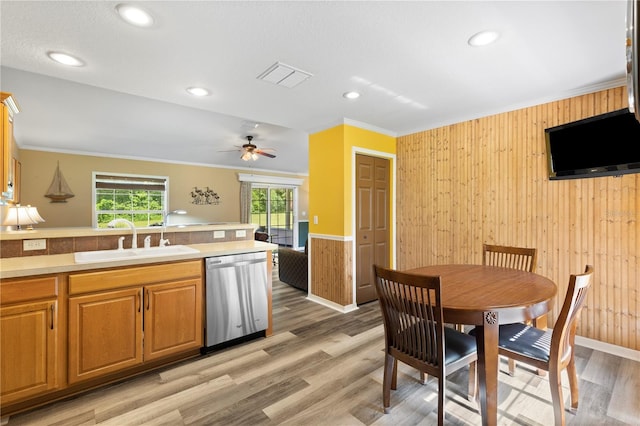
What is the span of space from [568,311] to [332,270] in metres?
2.67

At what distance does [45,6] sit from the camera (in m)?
1.68

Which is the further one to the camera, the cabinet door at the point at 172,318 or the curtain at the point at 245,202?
the curtain at the point at 245,202

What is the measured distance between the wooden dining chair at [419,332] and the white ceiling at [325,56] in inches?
64.7

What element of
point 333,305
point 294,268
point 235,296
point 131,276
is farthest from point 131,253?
point 294,268

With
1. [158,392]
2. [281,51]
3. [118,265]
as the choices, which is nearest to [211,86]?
[281,51]

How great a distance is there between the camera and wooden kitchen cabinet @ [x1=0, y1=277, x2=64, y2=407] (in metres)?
1.81

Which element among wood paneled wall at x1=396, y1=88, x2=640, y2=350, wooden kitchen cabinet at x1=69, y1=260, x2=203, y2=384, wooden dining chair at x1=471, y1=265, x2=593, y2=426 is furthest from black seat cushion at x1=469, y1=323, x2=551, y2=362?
wooden kitchen cabinet at x1=69, y1=260, x2=203, y2=384

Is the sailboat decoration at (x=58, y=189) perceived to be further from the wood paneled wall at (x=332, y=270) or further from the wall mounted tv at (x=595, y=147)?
the wall mounted tv at (x=595, y=147)

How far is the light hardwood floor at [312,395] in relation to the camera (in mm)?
1842

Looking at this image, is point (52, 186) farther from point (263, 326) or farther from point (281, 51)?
point (281, 51)

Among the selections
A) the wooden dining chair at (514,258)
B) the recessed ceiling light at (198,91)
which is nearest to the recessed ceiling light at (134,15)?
the recessed ceiling light at (198,91)

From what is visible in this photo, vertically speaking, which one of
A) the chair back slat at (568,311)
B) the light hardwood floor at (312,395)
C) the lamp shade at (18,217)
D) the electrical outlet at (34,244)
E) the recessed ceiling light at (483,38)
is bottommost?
the light hardwood floor at (312,395)

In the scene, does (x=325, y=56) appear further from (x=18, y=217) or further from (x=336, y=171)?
(x=18, y=217)

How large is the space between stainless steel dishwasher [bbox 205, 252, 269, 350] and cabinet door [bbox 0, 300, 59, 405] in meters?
1.04
